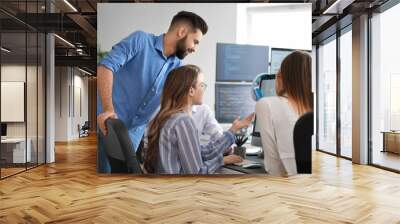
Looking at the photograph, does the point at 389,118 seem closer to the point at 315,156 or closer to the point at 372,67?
the point at 372,67

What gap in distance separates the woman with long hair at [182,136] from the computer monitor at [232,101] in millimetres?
133

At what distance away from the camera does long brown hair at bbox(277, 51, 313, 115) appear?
614cm

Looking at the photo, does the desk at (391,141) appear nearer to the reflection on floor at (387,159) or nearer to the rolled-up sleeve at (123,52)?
the reflection on floor at (387,159)

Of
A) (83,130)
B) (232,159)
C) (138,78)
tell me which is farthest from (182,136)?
(83,130)

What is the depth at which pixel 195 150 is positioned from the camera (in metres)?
6.03

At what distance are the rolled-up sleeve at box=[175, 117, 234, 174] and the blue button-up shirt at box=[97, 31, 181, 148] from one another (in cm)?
55

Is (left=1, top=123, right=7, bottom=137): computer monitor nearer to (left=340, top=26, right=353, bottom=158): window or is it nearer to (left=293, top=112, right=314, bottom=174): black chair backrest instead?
(left=293, top=112, right=314, bottom=174): black chair backrest

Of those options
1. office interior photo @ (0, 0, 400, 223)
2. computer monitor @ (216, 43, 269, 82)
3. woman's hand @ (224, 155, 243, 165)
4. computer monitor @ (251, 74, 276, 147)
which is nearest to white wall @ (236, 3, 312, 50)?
office interior photo @ (0, 0, 400, 223)

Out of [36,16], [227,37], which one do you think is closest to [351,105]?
[227,37]

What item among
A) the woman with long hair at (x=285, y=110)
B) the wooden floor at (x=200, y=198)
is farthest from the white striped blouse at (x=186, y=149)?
the woman with long hair at (x=285, y=110)

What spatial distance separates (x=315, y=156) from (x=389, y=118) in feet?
8.94

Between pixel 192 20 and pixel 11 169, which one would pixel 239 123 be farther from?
pixel 11 169

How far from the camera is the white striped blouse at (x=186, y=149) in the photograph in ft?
19.5

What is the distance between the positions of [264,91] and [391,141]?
111 inches
